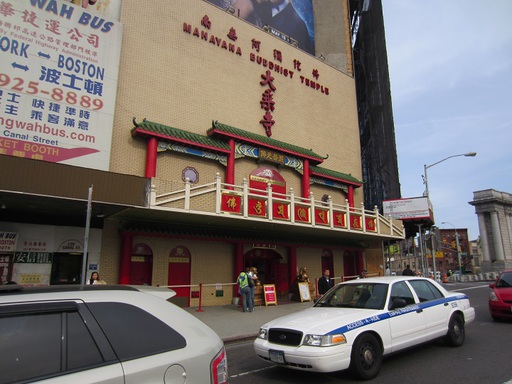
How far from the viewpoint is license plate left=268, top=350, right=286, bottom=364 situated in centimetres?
550

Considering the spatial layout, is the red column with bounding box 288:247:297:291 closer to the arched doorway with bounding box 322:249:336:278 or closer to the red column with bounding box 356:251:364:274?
the arched doorway with bounding box 322:249:336:278

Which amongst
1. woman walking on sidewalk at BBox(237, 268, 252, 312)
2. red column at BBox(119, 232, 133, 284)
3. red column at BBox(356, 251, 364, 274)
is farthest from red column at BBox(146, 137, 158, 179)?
red column at BBox(356, 251, 364, 274)

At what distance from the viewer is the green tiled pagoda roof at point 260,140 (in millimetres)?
17500

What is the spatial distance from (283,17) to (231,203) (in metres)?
19.2

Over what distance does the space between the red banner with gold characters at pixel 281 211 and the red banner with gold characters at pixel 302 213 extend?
60 centimetres

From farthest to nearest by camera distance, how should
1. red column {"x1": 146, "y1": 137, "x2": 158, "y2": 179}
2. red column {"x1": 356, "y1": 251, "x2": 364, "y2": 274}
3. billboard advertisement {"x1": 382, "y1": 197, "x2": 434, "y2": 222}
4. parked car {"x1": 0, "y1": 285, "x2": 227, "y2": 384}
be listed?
billboard advertisement {"x1": 382, "y1": 197, "x2": 434, "y2": 222} → red column {"x1": 356, "y1": 251, "x2": 364, "y2": 274} → red column {"x1": 146, "y1": 137, "x2": 158, "y2": 179} → parked car {"x1": 0, "y1": 285, "x2": 227, "y2": 384}

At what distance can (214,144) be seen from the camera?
17297 millimetres

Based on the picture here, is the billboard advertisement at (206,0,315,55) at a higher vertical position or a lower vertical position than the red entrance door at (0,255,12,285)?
higher

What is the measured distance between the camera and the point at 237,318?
→ 42.0 feet

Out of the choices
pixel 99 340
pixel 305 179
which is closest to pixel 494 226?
pixel 305 179

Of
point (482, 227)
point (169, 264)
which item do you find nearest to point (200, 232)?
point (169, 264)

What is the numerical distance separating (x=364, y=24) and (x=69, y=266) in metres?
34.2

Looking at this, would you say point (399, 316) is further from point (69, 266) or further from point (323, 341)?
point (69, 266)

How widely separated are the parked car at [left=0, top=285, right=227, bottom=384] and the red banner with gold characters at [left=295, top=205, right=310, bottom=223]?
45.9 ft
